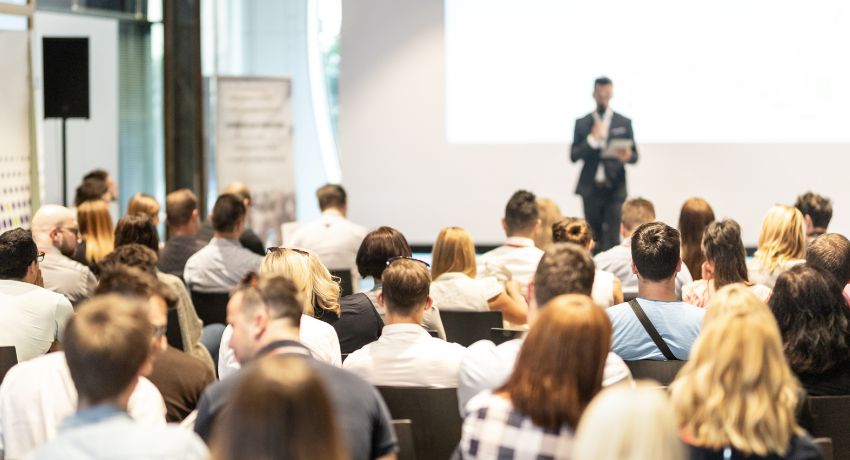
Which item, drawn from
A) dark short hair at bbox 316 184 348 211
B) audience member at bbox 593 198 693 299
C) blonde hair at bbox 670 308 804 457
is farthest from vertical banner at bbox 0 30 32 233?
blonde hair at bbox 670 308 804 457

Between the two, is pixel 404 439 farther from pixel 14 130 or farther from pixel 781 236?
pixel 14 130

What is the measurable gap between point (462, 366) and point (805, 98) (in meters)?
8.45

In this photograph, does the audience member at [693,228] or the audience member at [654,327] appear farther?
the audience member at [693,228]

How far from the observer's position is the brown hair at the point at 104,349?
2.24m

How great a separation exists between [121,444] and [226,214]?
421 cm

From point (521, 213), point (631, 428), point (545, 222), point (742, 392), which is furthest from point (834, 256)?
point (631, 428)

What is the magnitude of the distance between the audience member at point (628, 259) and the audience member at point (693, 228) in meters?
0.19

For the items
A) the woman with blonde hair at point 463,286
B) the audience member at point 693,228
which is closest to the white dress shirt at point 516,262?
the woman with blonde hair at point 463,286

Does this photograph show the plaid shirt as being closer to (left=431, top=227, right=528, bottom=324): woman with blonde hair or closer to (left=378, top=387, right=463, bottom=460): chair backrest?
(left=378, top=387, right=463, bottom=460): chair backrest

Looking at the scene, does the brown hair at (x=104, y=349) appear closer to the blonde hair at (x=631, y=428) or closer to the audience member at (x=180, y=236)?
the blonde hair at (x=631, y=428)

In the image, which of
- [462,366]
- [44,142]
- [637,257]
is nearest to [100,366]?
[462,366]

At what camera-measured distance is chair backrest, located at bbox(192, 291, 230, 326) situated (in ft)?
19.1

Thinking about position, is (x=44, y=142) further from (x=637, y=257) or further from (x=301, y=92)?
(x=637, y=257)

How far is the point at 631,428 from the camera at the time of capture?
1.75 meters
